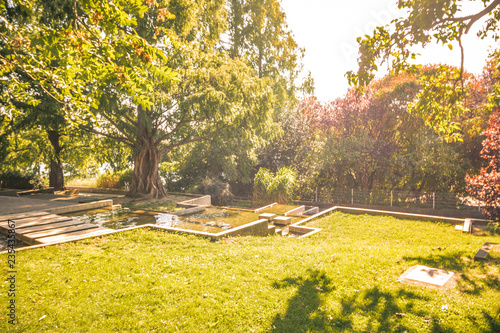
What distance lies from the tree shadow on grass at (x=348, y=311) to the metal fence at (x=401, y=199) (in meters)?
13.3

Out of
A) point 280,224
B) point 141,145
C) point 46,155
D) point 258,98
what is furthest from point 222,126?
point 46,155

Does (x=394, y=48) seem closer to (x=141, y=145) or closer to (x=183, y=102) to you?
(x=183, y=102)

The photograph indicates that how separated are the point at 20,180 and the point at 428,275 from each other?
24421mm

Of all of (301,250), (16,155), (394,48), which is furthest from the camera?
(16,155)

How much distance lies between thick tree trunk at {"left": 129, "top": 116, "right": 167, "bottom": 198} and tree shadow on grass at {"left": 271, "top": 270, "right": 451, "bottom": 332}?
14.1m

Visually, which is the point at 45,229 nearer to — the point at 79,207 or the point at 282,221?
the point at 79,207

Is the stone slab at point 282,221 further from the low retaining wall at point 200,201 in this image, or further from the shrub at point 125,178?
the shrub at point 125,178

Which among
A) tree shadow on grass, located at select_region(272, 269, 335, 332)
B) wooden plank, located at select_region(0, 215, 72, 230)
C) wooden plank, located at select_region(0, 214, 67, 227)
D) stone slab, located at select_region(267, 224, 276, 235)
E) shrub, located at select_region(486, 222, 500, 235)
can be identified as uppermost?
wooden plank, located at select_region(0, 214, 67, 227)

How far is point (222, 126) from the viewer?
55.7 feet

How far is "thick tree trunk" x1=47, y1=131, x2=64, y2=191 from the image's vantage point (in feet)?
63.4

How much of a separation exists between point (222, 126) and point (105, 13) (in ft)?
38.8

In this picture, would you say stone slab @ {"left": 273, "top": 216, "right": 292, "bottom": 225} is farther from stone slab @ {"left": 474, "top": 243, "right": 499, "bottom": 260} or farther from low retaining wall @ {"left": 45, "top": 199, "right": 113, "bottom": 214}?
low retaining wall @ {"left": 45, "top": 199, "right": 113, "bottom": 214}

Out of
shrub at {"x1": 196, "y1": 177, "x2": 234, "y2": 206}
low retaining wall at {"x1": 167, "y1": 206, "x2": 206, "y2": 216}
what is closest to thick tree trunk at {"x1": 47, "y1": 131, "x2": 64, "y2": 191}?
shrub at {"x1": 196, "y1": 177, "x2": 234, "y2": 206}

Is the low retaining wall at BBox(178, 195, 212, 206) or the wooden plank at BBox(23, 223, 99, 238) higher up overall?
the wooden plank at BBox(23, 223, 99, 238)
